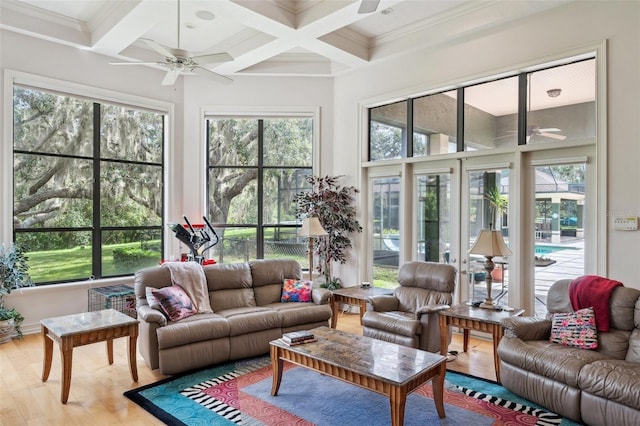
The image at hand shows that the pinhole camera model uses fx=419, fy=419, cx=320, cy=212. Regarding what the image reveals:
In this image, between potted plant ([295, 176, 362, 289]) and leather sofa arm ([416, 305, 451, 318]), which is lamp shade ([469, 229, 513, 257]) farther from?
potted plant ([295, 176, 362, 289])

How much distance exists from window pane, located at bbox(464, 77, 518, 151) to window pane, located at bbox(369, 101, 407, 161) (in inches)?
37.9

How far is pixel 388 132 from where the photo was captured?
20.4 feet

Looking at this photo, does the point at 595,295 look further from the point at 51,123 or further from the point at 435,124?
the point at 51,123

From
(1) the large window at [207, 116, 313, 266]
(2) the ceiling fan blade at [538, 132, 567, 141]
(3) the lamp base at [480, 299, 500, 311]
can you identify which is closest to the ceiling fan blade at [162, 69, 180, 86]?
(1) the large window at [207, 116, 313, 266]

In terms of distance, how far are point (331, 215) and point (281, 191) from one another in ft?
3.43

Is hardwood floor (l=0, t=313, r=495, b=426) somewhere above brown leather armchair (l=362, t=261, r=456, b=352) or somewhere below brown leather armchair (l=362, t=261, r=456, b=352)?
below

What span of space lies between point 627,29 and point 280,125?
179 inches

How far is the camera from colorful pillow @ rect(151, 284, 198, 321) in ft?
13.4

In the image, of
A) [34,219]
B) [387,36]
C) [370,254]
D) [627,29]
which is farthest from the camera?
[370,254]

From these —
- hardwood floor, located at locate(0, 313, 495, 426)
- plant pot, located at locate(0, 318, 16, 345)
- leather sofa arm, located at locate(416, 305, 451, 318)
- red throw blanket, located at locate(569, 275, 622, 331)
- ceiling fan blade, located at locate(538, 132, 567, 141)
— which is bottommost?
hardwood floor, located at locate(0, 313, 495, 426)

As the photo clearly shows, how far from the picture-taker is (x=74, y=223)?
223 inches

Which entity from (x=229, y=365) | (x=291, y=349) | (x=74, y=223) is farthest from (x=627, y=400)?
(x=74, y=223)

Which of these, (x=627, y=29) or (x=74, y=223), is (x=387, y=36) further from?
(x=74, y=223)

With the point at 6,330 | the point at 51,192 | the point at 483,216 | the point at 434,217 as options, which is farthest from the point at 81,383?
the point at 483,216
